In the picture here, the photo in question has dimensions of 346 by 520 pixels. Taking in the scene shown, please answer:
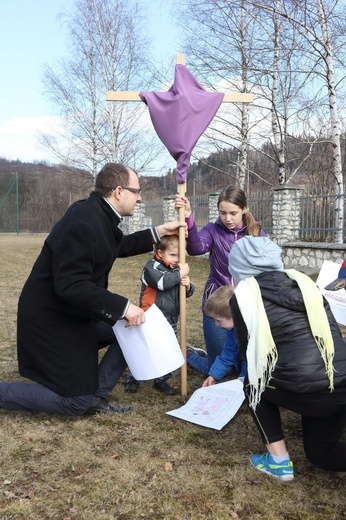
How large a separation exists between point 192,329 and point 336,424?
3.40 meters

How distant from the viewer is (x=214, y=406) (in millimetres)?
3215

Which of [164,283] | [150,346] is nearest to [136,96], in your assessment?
[164,283]

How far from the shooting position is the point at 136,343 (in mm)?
3123

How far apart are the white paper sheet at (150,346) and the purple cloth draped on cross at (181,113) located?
103 cm

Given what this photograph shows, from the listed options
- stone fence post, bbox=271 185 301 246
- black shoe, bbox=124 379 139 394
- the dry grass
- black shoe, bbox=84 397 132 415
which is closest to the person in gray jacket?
the dry grass

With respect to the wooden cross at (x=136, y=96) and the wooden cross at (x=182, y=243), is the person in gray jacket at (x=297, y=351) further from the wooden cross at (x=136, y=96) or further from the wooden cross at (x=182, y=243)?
the wooden cross at (x=136, y=96)

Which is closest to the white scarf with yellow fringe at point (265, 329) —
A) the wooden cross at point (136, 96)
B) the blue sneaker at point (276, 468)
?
the blue sneaker at point (276, 468)

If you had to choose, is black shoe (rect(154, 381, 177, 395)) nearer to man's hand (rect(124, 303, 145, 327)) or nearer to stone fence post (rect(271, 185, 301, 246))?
man's hand (rect(124, 303, 145, 327))

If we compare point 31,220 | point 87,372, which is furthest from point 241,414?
point 31,220

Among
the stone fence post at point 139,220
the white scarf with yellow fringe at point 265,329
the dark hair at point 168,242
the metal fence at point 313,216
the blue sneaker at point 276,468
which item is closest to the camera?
the white scarf with yellow fringe at point 265,329

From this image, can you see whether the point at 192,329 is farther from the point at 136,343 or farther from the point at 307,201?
the point at 307,201

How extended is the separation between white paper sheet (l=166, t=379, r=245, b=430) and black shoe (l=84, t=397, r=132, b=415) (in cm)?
33

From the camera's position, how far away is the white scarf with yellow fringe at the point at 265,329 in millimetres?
2160

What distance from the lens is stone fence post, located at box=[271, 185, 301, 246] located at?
37.9 ft
